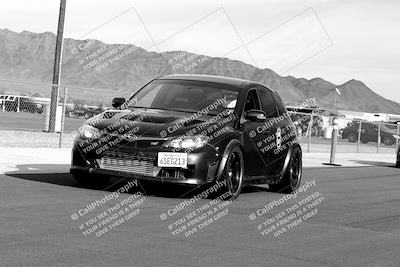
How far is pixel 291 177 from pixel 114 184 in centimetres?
284

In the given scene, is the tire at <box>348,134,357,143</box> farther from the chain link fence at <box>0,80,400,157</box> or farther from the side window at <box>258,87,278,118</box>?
the side window at <box>258,87,278,118</box>

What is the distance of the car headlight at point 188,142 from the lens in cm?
A: 931

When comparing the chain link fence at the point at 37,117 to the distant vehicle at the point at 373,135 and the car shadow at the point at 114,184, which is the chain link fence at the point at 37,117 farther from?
the distant vehicle at the point at 373,135

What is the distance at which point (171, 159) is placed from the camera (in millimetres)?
9289

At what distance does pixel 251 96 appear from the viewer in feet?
36.1

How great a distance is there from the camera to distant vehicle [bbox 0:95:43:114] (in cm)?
2436

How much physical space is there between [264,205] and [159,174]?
1.51 m

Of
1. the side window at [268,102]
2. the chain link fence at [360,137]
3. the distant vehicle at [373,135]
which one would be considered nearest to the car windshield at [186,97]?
the side window at [268,102]

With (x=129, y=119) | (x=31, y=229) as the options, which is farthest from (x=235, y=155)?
(x=31, y=229)

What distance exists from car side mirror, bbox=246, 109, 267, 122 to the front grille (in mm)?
1704

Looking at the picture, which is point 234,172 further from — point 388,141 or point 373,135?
point 388,141

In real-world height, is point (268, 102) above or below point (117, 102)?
below

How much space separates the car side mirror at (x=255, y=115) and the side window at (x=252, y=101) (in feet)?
0.93

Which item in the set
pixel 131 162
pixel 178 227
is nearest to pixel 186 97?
pixel 131 162
